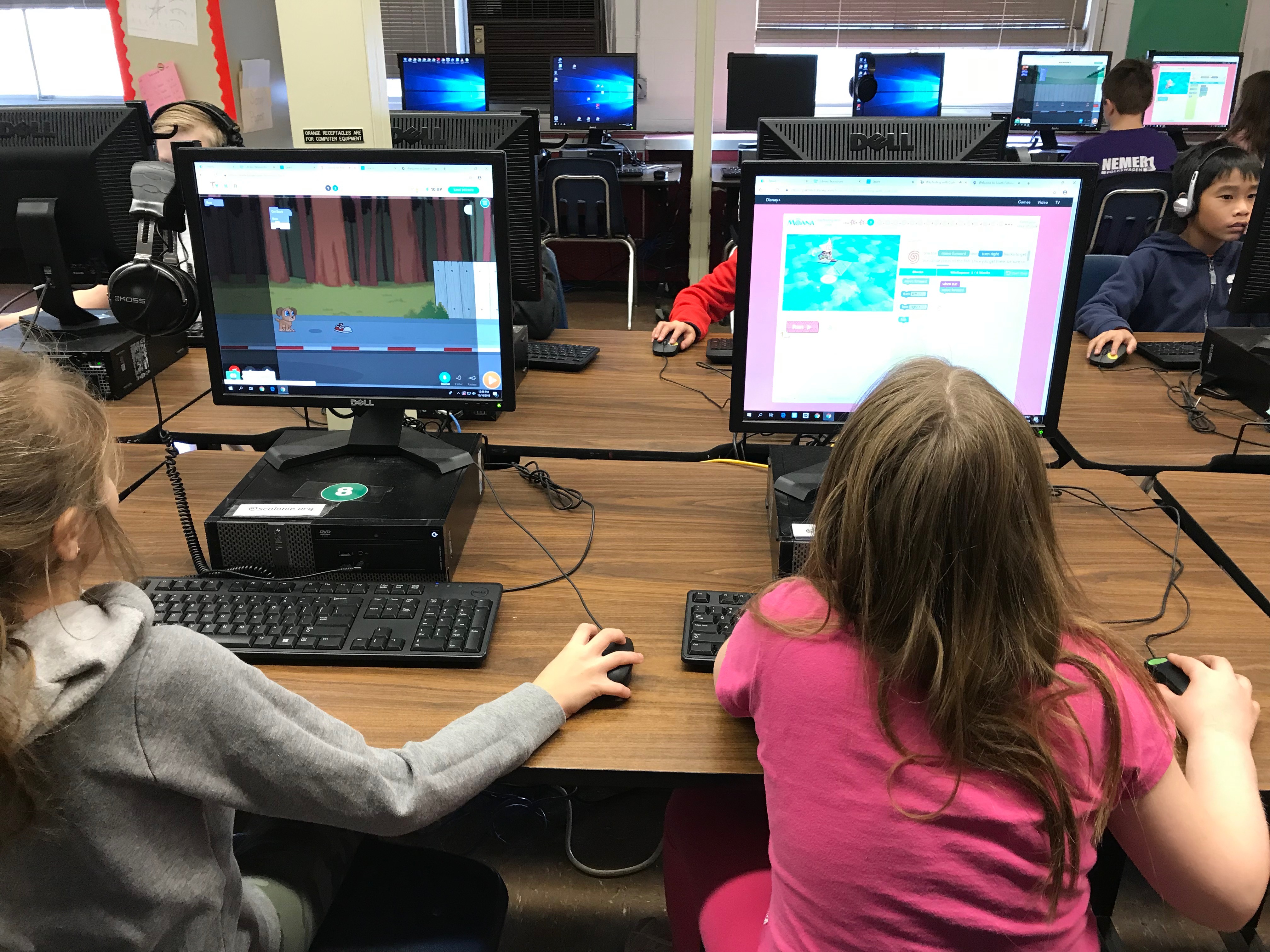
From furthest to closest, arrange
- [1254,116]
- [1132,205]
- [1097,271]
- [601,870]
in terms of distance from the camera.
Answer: [1254,116]
[1132,205]
[1097,271]
[601,870]

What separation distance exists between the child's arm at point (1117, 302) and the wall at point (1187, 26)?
394 cm

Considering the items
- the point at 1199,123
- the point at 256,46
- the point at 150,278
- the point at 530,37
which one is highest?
the point at 530,37

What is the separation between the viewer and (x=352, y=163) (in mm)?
1269

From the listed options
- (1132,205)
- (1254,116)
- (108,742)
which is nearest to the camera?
(108,742)

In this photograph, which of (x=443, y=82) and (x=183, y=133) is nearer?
(x=183, y=133)

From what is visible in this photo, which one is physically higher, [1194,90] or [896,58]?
[896,58]

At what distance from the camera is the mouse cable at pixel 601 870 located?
68.7 inches

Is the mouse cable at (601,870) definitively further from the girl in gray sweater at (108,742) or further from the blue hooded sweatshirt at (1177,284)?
the blue hooded sweatshirt at (1177,284)

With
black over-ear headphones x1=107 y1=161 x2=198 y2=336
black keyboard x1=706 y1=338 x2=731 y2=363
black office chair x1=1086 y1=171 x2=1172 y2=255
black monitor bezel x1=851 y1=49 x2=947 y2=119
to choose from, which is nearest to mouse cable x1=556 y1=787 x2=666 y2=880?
black keyboard x1=706 y1=338 x2=731 y2=363

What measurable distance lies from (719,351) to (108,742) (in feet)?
5.45

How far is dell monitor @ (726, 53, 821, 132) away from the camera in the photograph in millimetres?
5328

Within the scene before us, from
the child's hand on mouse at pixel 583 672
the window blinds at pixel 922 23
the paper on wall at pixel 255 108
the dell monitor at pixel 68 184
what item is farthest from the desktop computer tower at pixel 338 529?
the window blinds at pixel 922 23

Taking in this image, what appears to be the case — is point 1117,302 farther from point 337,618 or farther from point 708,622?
point 337,618

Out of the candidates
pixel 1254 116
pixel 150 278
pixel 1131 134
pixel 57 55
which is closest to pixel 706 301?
pixel 150 278
